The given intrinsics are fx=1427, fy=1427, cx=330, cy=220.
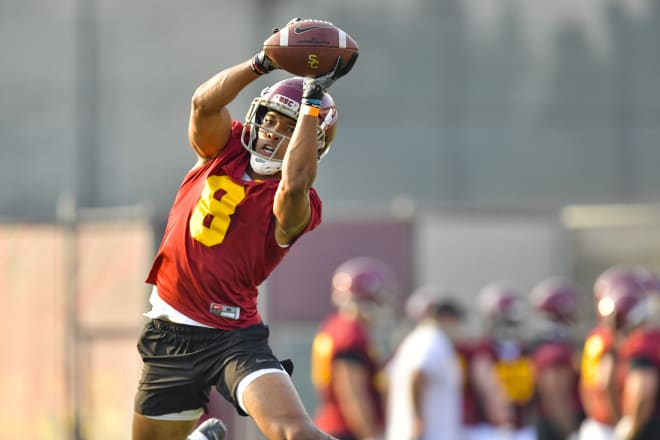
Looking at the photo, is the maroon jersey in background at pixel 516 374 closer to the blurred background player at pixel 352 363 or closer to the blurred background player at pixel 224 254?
the blurred background player at pixel 352 363

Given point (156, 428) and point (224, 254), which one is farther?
point (156, 428)

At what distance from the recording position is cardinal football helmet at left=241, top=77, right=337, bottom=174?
5.78 meters

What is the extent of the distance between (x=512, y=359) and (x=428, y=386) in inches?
62.4

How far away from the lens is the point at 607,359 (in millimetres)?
10148

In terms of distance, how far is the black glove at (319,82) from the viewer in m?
5.49

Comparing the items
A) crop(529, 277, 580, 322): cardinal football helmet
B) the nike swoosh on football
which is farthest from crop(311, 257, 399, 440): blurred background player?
the nike swoosh on football

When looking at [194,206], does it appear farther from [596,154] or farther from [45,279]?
[596,154]

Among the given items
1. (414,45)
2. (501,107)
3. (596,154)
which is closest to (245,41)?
(414,45)

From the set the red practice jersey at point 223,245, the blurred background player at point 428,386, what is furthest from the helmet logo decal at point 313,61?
the blurred background player at point 428,386

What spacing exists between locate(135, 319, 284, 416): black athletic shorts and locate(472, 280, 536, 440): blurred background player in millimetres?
5575

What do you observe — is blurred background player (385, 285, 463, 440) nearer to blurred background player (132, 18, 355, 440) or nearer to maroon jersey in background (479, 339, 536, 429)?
maroon jersey in background (479, 339, 536, 429)

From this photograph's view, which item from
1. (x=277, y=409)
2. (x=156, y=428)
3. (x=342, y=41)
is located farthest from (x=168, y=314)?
(x=342, y=41)

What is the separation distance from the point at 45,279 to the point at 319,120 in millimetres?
7204

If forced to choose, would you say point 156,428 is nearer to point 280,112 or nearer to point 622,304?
point 280,112
